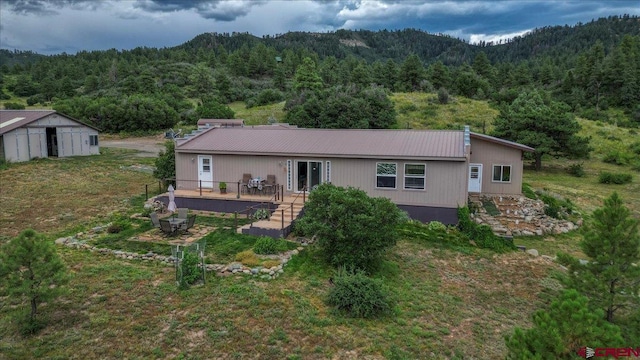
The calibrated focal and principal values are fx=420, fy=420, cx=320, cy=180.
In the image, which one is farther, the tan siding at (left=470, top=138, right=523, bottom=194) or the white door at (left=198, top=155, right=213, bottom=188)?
the tan siding at (left=470, top=138, right=523, bottom=194)

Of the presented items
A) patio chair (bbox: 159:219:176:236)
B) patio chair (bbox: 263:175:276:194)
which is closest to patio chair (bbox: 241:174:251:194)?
patio chair (bbox: 263:175:276:194)

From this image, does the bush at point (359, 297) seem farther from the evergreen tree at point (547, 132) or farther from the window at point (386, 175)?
the evergreen tree at point (547, 132)

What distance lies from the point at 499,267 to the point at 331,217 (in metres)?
5.07

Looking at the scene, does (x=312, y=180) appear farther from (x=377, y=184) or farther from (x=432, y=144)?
(x=432, y=144)

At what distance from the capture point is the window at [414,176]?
1575 cm

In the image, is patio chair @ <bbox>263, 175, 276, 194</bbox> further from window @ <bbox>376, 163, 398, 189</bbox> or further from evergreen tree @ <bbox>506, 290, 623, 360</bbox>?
evergreen tree @ <bbox>506, 290, 623, 360</bbox>

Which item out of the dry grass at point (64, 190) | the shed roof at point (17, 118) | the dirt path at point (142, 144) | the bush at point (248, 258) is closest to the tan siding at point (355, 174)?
the dry grass at point (64, 190)

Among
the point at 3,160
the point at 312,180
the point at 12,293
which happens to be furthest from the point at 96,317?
the point at 3,160

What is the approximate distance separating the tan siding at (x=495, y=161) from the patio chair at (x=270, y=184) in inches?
378

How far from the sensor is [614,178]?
Result: 25.0 m

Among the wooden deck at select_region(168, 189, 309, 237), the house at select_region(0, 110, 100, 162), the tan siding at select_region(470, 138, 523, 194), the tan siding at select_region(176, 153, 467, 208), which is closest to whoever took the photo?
the wooden deck at select_region(168, 189, 309, 237)

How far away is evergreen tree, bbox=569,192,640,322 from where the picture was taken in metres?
8.05

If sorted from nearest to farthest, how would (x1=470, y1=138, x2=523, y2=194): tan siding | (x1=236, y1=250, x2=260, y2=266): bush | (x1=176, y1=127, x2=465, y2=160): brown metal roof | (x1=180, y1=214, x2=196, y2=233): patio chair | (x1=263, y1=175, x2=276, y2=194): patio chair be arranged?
1. (x1=236, y1=250, x2=260, y2=266): bush
2. (x1=180, y1=214, x2=196, y2=233): patio chair
3. (x1=176, y1=127, x2=465, y2=160): brown metal roof
4. (x1=263, y1=175, x2=276, y2=194): patio chair
5. (x1=470, y1=138, x2=523, y2=194): tan siding

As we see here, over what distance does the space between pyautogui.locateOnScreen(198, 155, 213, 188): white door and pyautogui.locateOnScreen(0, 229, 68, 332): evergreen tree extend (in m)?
9.99
